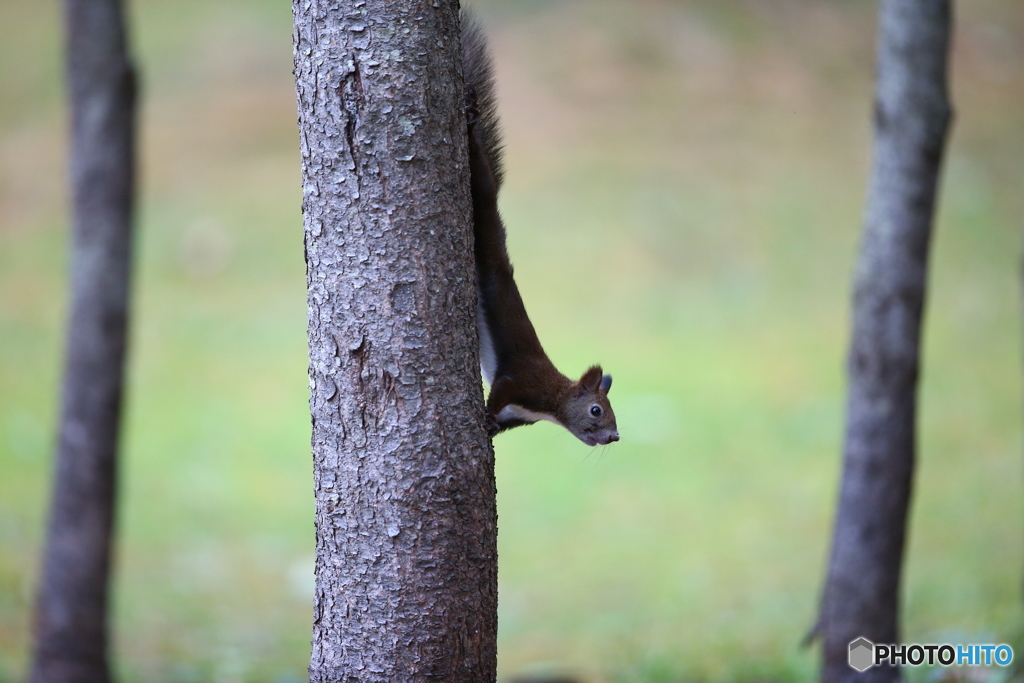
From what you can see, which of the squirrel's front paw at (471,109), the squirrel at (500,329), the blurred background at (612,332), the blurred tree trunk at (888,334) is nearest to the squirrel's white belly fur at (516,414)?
the squirrel at (500,329)

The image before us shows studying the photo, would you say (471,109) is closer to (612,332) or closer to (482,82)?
(482,82)

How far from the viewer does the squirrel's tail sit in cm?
212

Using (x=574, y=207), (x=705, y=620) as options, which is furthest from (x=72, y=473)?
(x=574, y=207)

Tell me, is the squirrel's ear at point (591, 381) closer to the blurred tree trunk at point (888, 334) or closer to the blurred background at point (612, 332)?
the blurred tree trunk at point (888, 334)

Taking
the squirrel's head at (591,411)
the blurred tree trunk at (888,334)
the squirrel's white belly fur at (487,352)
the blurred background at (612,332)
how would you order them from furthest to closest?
the blurred background at (612,332) < the blurred tree trunk at (888,334) < the squirrel's head at (591,411) < the squirrel's white belly fur at (487,352)

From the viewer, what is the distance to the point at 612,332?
7.07 meters

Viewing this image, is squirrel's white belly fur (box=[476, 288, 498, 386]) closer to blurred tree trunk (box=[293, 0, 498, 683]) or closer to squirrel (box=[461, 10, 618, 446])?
squirrel (box=[461, 10, 618, 446])

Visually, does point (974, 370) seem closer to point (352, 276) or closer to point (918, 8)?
point (918, 8)

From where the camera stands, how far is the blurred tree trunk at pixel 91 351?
11.0 feet

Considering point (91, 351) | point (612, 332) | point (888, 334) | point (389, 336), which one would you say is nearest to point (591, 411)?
point (389, 336)

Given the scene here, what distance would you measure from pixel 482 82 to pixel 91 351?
1972 mm

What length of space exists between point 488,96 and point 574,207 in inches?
228

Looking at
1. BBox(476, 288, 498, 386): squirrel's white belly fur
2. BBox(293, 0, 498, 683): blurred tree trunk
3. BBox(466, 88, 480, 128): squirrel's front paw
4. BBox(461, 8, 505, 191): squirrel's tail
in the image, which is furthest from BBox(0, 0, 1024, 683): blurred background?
BBox(466, 88, 480, 128): squirrel's front paw

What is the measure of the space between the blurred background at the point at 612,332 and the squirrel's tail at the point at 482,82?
2621 mm
